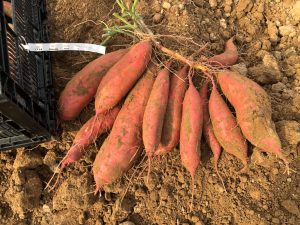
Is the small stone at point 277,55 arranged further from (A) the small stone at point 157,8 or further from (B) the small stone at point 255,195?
(B) the small stone at point 255,195

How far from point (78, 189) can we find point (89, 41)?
0.92 m

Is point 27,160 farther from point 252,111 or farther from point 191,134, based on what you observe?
point 252,111

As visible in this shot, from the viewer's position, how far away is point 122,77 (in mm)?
2129

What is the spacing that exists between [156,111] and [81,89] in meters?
0.47

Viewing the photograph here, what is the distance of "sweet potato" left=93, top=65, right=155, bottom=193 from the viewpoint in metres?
2.02

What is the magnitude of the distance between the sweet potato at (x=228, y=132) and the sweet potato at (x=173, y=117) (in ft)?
0.58

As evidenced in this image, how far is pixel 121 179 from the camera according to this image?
2.16 meters

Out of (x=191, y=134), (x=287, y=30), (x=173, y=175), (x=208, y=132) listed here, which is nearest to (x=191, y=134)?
(x=191, y=134)

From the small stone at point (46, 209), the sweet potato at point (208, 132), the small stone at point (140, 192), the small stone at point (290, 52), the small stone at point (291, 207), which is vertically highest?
the small stone at point (290, 52)

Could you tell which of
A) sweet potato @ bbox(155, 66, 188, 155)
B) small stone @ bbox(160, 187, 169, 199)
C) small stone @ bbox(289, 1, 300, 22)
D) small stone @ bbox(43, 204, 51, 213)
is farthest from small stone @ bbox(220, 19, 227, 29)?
small stone @ bbox(43, 204, 51, 213)

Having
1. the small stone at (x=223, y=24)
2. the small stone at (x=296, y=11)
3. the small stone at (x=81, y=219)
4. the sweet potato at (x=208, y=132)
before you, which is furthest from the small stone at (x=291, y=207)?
the small stone at (x=296, y=11)

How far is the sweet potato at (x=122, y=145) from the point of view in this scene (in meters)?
2.02

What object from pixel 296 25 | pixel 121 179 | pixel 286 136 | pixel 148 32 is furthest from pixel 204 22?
pixel 121 179

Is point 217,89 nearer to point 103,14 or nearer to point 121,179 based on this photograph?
point 121,179
